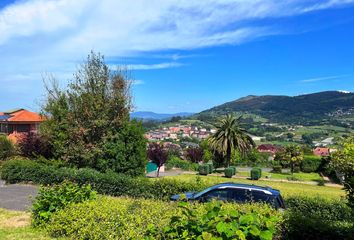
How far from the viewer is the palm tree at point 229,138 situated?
149 ft

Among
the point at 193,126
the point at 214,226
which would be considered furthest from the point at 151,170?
the point at 193,126

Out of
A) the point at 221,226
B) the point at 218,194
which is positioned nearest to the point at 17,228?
the point at 218,194

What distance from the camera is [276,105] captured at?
194875mm

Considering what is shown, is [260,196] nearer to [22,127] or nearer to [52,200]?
[52,200]

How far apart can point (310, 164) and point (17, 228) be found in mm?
46820

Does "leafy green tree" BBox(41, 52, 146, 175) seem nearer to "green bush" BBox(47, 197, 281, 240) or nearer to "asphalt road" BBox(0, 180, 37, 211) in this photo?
"asphalt road" BBox(0, 180, 37, 211)

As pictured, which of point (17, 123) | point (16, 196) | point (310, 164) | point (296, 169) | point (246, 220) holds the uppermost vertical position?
point (17, 123)

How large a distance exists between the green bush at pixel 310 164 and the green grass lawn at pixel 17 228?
1783 inches

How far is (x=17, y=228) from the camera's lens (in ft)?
28.8

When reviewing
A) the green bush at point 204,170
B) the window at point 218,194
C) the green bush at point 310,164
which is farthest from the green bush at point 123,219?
the green bush at point 310,164

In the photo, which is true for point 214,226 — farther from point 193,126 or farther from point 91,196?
point 193,126

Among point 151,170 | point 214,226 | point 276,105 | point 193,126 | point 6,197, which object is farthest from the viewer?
point 276,105

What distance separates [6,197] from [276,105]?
631 feet

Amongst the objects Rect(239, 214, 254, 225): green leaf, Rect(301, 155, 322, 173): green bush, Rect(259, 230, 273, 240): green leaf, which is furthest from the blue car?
Rect(301, 155, 322, 173): green bush
